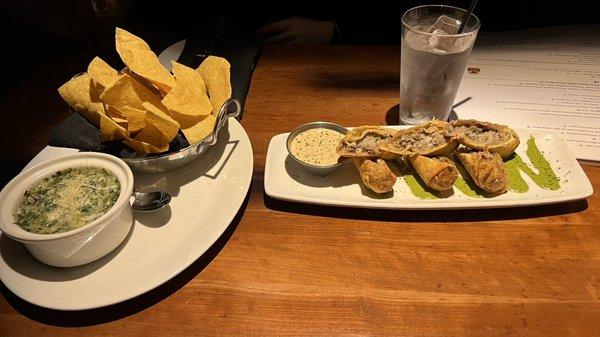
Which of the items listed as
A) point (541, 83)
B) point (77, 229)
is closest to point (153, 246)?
point (77, 229)

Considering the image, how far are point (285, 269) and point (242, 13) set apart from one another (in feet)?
7.52

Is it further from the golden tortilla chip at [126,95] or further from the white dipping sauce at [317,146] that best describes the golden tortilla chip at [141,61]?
the white dipping sauce at [317,146]

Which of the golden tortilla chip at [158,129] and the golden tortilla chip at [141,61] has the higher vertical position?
the golden tortilla chip at [141,61]

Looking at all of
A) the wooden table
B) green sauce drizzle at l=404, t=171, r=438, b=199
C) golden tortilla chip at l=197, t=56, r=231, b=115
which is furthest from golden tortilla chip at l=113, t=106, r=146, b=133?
green sauce drizzle at l=404, t=171, r=438, b=199

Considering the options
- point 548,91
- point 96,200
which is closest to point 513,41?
point 548,91

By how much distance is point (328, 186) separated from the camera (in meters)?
1.32

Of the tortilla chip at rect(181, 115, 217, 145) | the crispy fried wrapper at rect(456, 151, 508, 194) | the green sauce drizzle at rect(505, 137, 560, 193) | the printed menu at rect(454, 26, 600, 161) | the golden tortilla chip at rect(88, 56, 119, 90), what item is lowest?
the printed menu at rect(454, 26, 600, 161)

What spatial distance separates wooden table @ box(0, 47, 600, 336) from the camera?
98 centimetres

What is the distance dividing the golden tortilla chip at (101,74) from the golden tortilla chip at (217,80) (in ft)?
1.02

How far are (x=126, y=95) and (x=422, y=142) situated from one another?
97cm

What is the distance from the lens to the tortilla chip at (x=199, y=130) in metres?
1.30

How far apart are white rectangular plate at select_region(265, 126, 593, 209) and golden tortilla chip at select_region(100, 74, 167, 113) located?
1.46 feet

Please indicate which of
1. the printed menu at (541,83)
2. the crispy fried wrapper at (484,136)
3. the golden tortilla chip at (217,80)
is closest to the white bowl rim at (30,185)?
the golden tortilla chip at (217,80)

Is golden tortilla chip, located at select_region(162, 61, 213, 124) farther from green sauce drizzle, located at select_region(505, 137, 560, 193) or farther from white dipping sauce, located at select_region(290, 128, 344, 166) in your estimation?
green sauce drizzle, located at select_region(505, 137, 560, 193)
